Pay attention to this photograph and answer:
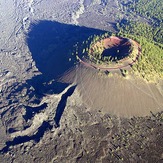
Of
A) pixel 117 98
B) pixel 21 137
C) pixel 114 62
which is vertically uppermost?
pixel 114 62

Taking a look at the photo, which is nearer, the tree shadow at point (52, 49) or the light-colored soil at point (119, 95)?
the light-colored soil at point (119, 95)

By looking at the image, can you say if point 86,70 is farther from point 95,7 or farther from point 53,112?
point 95,7

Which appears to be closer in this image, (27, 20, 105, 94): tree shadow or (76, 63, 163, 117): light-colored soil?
(76, 63, 163, 117): light-colored soil

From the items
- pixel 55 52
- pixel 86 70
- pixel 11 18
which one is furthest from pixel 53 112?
pixel 11 18

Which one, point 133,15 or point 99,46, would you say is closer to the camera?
point 99,46

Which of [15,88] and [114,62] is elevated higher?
[114,62]

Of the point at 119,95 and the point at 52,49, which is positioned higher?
the point at 119,95

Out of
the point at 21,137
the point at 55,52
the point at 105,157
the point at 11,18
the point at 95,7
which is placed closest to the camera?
the point at 105,157

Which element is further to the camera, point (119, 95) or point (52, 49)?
point (52, 49)
